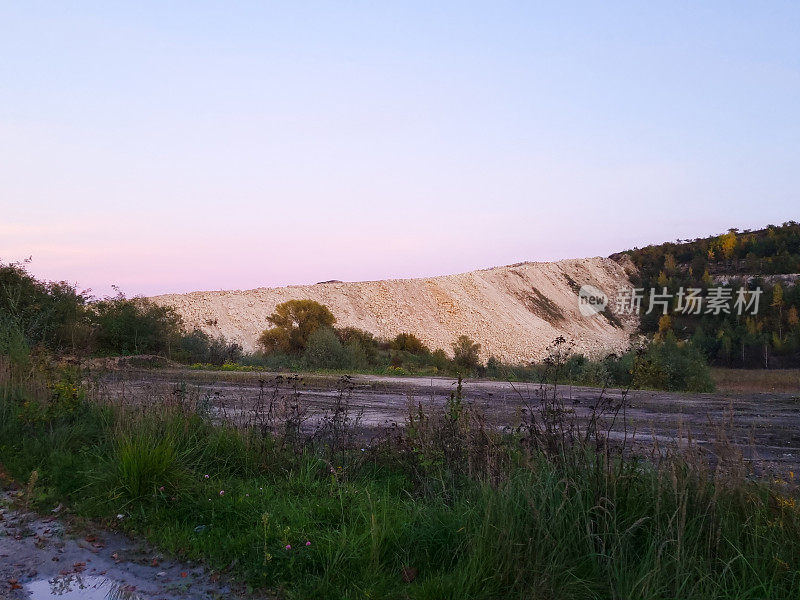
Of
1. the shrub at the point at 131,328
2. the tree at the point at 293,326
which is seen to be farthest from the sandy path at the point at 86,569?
the tree at the point at 293,326

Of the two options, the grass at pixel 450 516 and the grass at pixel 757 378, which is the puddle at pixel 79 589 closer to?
the grass at pixel 450 516

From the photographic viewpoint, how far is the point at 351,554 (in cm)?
441

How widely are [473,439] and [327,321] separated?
29288 mm

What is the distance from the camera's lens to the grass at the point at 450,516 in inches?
154

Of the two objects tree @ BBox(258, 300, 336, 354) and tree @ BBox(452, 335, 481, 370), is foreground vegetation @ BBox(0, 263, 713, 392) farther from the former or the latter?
tree @ BBox(258, 300, 336, 354)

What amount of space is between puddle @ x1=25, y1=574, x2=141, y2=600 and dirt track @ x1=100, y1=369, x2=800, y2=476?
2.69m

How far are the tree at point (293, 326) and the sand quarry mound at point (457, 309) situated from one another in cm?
517

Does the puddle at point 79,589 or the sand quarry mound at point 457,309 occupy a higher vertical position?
the sand quarry mound at point 457,309

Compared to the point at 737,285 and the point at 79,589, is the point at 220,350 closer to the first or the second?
the point at 79,589

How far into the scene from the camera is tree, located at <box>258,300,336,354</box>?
32875 millimetres

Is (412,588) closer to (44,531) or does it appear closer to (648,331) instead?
(44,531)

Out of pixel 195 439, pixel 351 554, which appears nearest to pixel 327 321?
pixel 195 439

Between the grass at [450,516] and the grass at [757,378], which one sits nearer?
the grass at [450,516]

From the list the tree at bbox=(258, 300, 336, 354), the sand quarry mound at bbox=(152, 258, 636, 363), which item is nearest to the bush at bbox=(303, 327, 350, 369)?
the tree at bbox=(258, 300, 336, 354)
